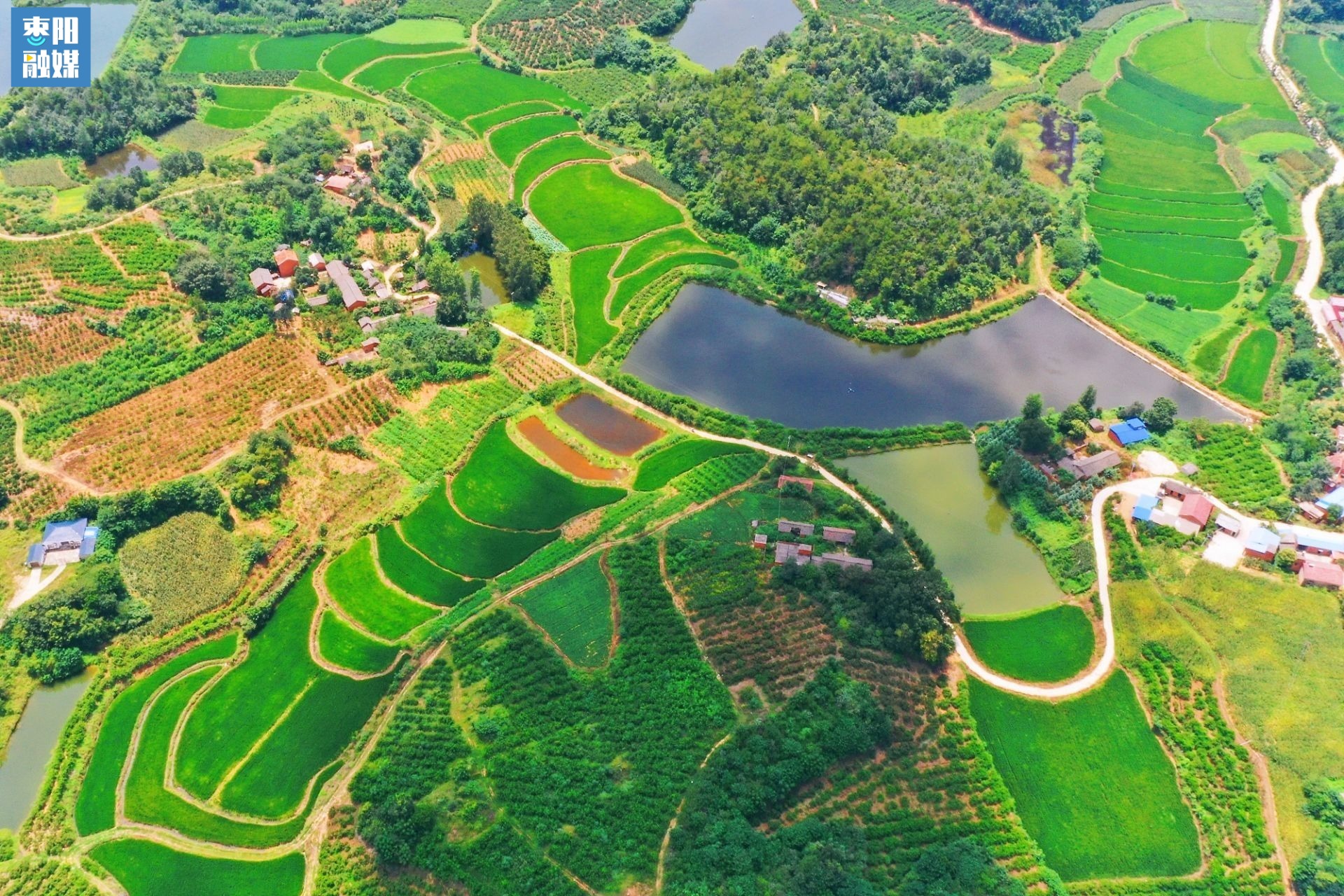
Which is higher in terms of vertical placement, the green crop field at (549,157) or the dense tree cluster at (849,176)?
the dense tree cluster at (849,176)

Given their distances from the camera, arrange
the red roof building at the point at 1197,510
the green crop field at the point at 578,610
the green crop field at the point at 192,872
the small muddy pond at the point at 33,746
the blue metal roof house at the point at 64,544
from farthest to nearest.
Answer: the red roof building at the point at 1197,510, the blue metal roof house at the point at 64,544, the green crop field at the point at 578,610, the small muddy pond at the point at 33,746, the green crop field at the point at 192,872

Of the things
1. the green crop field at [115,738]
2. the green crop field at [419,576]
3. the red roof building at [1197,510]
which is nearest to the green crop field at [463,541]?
the green crop field at [419,576]

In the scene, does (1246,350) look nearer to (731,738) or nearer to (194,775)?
(731,738)

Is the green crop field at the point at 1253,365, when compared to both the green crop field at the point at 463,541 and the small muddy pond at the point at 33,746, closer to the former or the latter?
the green crop field at the point at 463,541

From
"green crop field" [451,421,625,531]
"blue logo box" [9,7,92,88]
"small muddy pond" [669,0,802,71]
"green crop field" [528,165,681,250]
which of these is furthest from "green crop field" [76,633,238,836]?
"small muddy pond" [669,0,802,71]

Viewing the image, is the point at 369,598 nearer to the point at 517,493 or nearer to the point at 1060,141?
the point at 517,493

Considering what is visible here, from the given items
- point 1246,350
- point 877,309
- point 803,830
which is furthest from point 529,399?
point 1246,350
